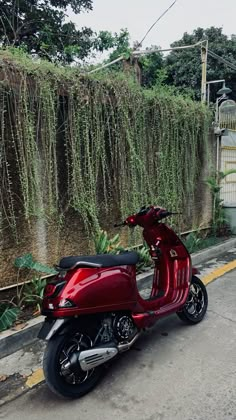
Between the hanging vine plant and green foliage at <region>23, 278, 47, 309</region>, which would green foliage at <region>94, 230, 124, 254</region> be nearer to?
the hanging vine plant

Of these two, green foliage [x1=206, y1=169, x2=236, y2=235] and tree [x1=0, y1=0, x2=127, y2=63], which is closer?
green foliage [x1=206, y1=169, x2=236, y2=235]

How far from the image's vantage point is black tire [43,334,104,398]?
82.7 inches

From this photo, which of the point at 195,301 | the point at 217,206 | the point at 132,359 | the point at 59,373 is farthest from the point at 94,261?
the point at 217,206

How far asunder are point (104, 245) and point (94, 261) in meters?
1.51

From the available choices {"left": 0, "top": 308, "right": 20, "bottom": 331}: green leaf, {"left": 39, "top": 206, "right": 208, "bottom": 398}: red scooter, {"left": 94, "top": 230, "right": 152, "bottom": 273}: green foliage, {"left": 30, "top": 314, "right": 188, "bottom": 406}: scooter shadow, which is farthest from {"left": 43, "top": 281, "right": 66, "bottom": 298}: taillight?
{"left": 94, "top": 230, "right": 152, "bottom": 273}: green foliage

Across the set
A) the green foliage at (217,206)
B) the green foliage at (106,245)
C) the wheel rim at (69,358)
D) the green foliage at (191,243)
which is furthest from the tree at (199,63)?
the wheel rim at (69,358)

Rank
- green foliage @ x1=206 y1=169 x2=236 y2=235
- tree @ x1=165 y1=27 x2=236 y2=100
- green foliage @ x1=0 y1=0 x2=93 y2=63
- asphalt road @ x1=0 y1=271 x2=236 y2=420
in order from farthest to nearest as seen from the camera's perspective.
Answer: tree @ x1=165 y1=27 x2=236 y2=100 → green foliage @ x1=0 y1=0 x2=93 y2=63 → green foliage @ x1=206 y1=169 x2=236 y2=235 → asphalt road @ x1=0 y1=271 x2=236 y2=420

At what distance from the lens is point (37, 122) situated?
3307mm

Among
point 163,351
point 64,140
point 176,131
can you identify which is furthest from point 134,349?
point 176,131

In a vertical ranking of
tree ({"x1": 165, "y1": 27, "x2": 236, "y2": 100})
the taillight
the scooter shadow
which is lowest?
the scooter shadow

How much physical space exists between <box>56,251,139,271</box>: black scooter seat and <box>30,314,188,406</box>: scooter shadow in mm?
761

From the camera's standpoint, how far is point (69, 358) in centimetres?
220

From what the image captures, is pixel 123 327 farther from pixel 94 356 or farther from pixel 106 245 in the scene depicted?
pixel 106 245

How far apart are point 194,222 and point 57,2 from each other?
10.2 meters
